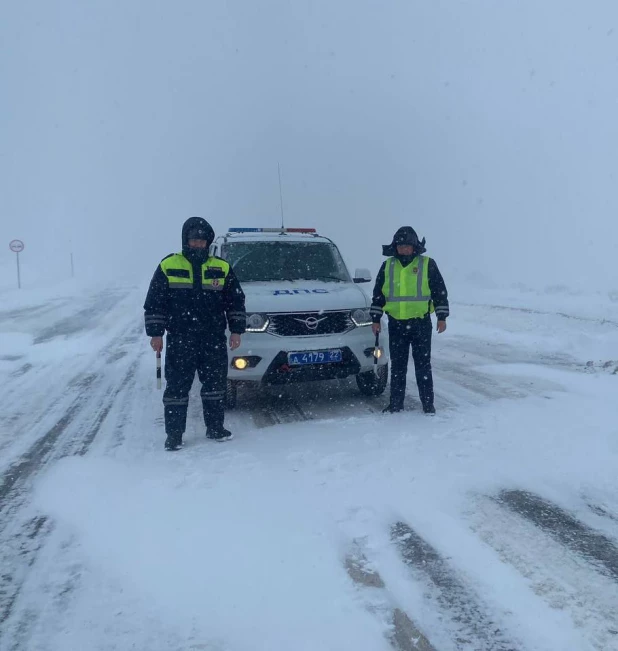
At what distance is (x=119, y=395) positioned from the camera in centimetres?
671

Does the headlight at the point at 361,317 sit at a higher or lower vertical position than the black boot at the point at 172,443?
higher

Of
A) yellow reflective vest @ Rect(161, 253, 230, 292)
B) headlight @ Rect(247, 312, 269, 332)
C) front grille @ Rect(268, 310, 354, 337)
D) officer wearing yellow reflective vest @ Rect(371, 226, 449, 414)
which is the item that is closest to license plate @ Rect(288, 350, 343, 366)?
front grille @ Rect(268, 310, 354, 337)

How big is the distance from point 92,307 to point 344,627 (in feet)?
55.1

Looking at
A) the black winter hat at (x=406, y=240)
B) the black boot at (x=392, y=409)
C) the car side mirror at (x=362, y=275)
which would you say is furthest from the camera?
the car side mirror at (x=362, y=275)

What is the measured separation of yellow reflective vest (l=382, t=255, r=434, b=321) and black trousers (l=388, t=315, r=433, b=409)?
0.10 metres

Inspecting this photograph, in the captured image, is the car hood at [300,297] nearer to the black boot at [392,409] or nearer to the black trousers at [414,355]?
the black trousers at [414,355]

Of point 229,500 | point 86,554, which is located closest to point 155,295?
point 229,500

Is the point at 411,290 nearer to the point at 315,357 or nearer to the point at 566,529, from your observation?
the point at 315,357

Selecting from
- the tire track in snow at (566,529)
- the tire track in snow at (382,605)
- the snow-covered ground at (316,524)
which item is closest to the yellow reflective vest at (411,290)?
the snow-covered ground at (316,524)

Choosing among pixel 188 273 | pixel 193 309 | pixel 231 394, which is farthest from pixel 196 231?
pixel 231 394

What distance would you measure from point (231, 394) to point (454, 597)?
3.66m

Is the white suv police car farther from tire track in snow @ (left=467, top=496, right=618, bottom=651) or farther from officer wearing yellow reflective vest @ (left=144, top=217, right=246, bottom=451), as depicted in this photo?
tire track in snow @ (left=467, top=496, right=618, bottom=651)

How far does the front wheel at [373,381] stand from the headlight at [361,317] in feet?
1.86

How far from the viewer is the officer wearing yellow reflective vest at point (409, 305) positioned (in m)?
5.74
